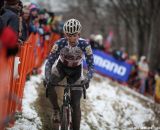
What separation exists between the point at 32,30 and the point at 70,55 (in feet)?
13.9

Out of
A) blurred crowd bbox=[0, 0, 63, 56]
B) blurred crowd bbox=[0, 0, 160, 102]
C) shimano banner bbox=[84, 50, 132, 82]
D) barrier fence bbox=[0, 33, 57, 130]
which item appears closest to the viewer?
blurred crowd bbox=[0, 0, 63, 56]

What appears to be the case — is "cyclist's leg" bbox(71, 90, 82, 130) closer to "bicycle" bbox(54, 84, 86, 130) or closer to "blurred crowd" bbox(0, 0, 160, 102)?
"bicycle" bbox(54, 84, 86, 130)

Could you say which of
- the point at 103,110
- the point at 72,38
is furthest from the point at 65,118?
the point at 103,110

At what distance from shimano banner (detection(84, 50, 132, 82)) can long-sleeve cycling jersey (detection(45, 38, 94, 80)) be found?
12755 millimetres

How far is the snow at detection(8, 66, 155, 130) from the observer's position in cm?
1052

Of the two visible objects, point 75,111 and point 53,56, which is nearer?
point 75,111

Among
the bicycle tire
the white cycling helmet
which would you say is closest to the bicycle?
the bicycle tire

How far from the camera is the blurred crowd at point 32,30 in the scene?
633cm

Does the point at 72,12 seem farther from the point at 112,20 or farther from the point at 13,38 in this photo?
the point at 13,38

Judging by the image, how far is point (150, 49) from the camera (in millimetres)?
32688

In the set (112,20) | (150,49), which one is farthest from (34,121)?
(112,20)

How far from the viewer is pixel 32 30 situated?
13117 millimetres

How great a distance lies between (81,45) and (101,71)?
12945 mm

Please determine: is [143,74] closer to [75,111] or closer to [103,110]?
[103,110]
